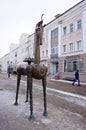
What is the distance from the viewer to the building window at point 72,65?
21.1m

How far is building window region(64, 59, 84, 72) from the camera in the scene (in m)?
21.1

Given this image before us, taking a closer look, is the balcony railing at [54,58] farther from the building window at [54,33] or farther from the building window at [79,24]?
the building window at [79,24]

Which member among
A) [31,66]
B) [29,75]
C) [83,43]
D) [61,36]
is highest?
[61,36]

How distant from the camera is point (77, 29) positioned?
877 inches

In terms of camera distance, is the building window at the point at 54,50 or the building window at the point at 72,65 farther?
the building window at the point at 54,50

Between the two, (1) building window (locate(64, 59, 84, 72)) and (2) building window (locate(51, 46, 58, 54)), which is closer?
(1) building window (locate(64, 59, 84, 72))

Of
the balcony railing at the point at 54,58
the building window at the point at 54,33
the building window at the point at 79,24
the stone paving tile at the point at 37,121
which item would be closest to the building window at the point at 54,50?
the balcony railing at the point at 54,58

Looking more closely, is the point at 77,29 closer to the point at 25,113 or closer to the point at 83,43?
the point at 83,43

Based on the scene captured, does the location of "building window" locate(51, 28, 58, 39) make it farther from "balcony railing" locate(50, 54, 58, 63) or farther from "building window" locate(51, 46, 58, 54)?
"balcony railing" locate(50, 54, 58, 63)

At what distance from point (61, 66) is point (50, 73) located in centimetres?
408

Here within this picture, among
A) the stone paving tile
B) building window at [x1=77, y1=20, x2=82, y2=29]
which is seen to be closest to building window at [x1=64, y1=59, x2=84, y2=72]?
building window at [x1=77, y1=20, x2=82, y2=29]

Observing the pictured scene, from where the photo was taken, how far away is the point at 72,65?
22844 millimetres

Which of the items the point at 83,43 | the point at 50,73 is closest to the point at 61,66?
the point at 50,73

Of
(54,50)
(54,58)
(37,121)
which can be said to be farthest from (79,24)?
(37,121)
